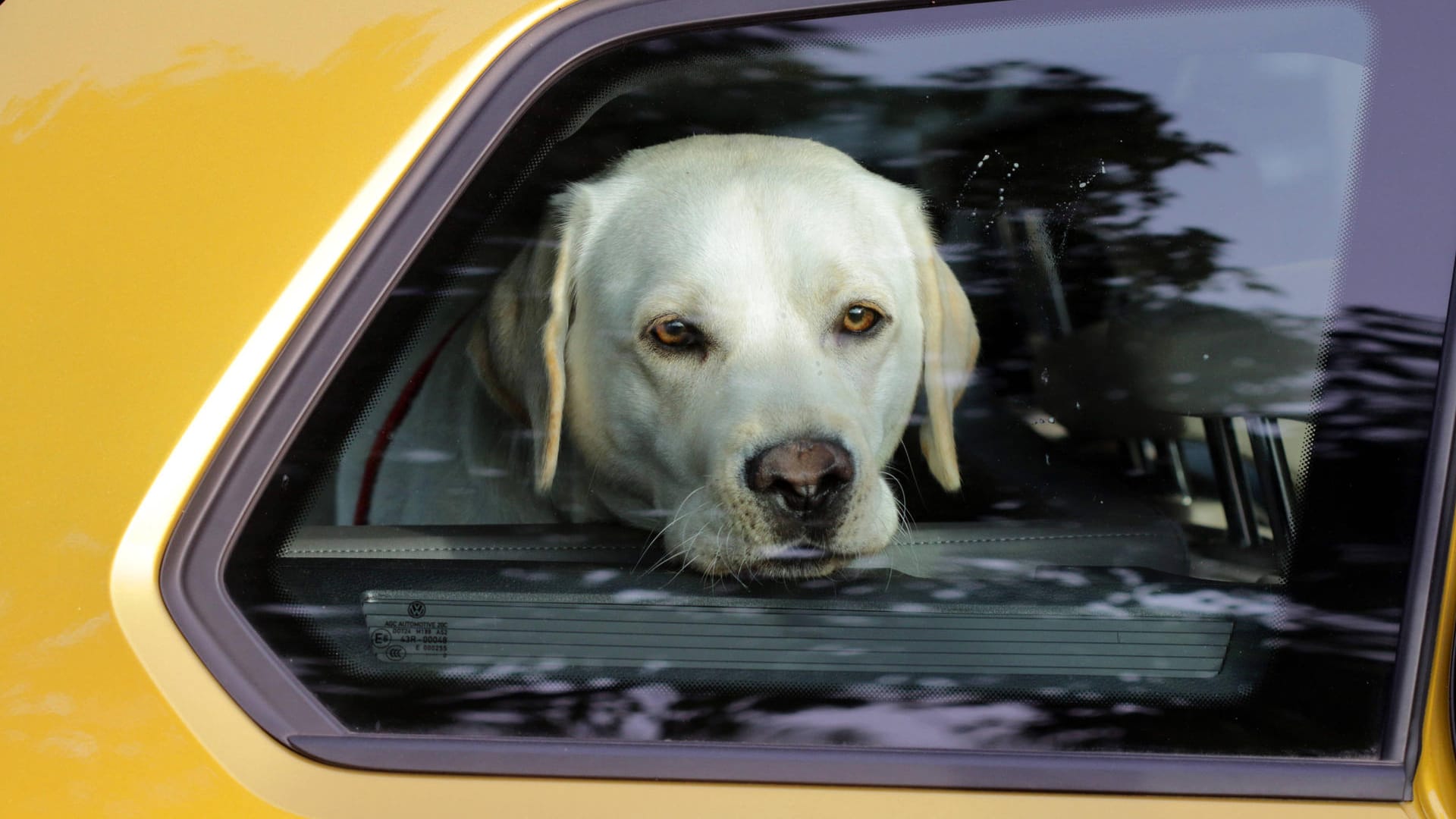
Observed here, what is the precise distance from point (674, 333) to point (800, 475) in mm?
375

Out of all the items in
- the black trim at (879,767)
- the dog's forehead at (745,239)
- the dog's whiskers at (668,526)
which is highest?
the dog's forehead at (745,239)

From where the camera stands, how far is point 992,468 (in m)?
1.54

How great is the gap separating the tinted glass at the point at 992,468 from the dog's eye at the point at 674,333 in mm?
209

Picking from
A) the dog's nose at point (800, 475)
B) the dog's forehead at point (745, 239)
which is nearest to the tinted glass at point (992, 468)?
the dog's nose at point (800, 475)

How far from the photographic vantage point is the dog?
151cm

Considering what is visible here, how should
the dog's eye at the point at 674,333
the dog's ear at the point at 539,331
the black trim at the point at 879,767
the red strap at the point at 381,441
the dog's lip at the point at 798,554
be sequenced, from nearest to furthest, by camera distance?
the black trim at the point at 879,767 → the red strap at the point at 381,441 → the dog's lip at the point at 798,554 → the dog's ear at the point at 539,331 → the dog's eye at the point at 674,333

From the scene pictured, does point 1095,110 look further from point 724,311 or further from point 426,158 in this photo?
point 426,158

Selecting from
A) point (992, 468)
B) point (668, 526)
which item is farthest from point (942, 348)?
point (668, 526)

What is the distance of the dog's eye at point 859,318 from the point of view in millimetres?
1860

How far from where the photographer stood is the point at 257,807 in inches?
41.2

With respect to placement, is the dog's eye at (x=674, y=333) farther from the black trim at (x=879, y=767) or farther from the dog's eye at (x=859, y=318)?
the black trim at (x=879, y=767)

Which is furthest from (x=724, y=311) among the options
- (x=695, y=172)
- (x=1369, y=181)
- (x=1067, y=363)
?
(x=1369, y=181)

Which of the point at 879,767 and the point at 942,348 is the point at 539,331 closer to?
the point at 942,348

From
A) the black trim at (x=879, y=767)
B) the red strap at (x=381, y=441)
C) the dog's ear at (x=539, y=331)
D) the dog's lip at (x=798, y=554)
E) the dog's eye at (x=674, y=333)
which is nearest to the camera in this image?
the black trim at (x=879, y=767)
